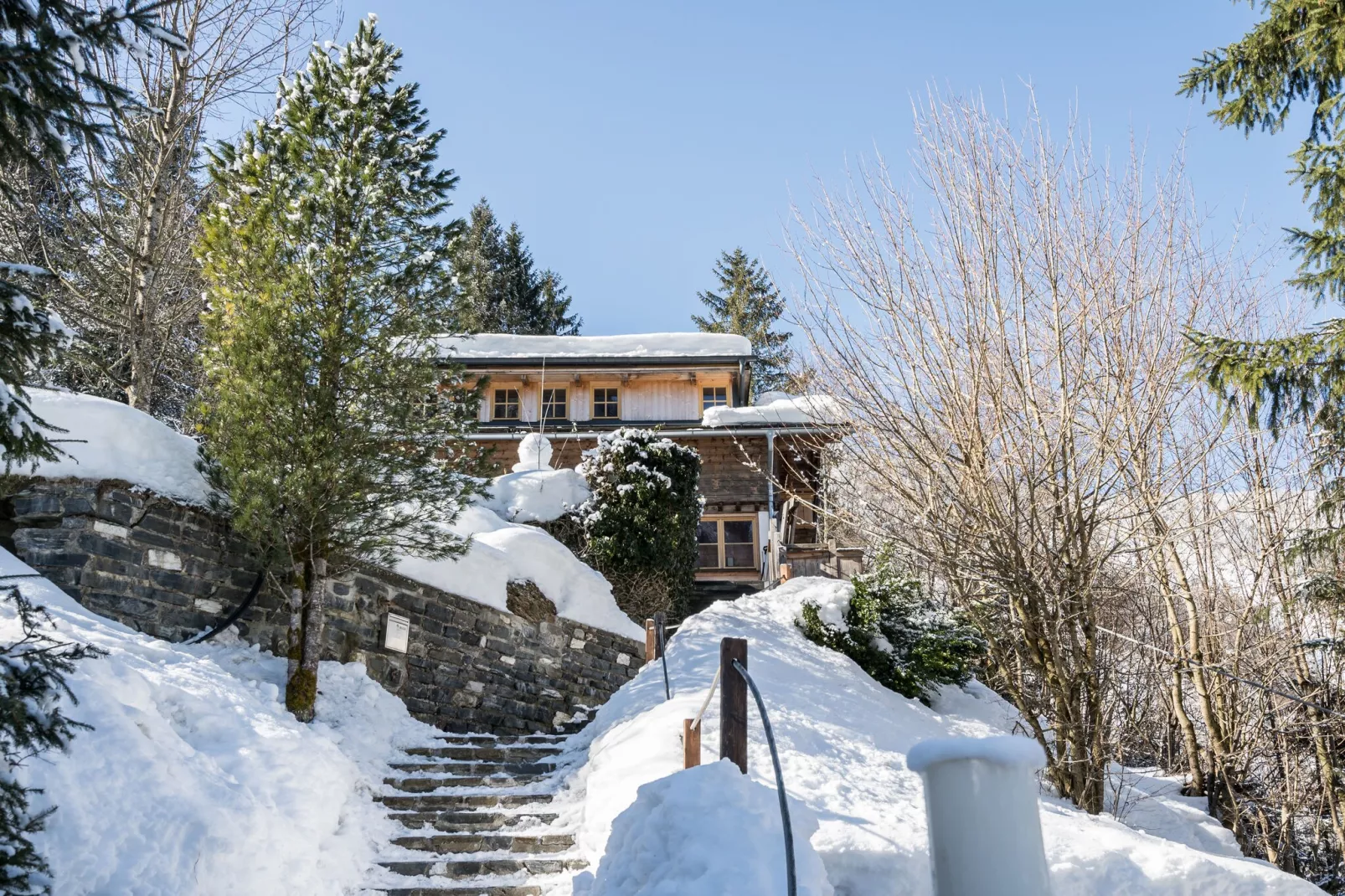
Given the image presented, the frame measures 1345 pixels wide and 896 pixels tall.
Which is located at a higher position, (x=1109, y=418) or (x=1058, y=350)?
(x=1058, y=350)

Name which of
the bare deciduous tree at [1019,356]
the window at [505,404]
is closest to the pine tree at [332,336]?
the bare deciduous tree at [1019,356]

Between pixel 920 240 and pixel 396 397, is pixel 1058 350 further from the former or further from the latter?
pixel 396 397

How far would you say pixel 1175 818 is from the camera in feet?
30.8

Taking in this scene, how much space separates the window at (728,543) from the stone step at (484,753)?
10965 millimetres

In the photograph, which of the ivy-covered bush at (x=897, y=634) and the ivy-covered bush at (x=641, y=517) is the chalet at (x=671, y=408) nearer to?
the ivy-covered bush at (x=641, y=517)

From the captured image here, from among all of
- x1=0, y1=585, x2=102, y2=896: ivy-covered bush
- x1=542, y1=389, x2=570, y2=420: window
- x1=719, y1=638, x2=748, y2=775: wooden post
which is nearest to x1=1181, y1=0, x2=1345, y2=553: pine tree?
x1=719, y1=638, x2=748, y2=775: wooden post

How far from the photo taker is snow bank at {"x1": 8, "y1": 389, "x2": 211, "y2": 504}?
6.94 metres

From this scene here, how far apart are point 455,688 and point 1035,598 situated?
5.85 meters

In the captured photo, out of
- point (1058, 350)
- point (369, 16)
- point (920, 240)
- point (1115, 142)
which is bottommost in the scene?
point (1058, 350)

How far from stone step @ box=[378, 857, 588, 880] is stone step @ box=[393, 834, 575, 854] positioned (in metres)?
0.23

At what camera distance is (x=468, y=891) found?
18.3ft

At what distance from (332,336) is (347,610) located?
8.44ft

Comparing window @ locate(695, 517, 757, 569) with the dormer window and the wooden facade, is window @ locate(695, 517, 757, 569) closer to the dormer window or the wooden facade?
the wooden facade

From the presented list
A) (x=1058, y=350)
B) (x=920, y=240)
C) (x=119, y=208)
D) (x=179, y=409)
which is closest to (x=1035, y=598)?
(x=1058, y=350)
